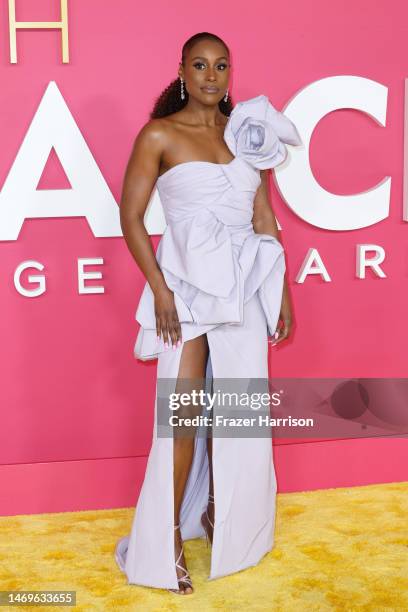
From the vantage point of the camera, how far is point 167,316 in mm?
2340

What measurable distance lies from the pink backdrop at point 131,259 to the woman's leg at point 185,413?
0.66 metres

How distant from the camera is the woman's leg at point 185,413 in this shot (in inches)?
94.2

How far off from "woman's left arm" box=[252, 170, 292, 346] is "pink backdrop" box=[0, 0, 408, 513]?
505mm

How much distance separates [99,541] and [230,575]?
53 centimetres

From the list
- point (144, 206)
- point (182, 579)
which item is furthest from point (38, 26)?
point (182, 579)

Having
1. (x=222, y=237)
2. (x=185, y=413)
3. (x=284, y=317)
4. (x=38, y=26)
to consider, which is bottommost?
(x=185, y=413)

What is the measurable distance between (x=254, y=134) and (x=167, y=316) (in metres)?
0.61

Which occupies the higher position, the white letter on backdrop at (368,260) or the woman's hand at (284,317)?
the white letter on backdrop at (368,260)

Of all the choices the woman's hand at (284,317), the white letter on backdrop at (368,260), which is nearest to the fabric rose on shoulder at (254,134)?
the woman's hand at (284,317)

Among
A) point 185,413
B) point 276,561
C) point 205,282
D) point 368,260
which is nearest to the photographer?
point 205,282

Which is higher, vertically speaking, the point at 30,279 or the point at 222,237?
the point at 222,237

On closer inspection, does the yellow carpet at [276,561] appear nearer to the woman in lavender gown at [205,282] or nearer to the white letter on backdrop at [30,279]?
the woman in lavender gown at [205,282]

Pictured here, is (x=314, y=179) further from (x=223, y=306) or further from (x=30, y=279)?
(x=30, y=279)

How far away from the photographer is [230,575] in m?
2.47
